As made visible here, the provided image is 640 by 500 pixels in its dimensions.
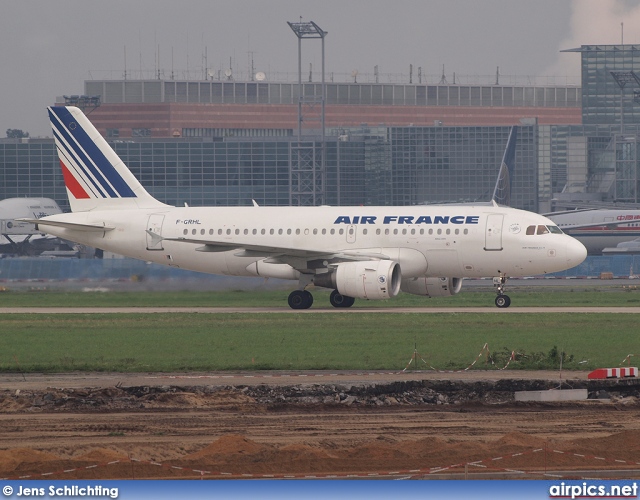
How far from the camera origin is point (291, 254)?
46875 mm

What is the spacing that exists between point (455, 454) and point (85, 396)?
30.0ft

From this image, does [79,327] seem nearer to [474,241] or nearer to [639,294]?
[474,241]

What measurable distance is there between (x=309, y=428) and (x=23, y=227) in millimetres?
123391

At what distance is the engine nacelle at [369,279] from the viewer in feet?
147

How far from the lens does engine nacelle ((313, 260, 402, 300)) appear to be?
147 feet

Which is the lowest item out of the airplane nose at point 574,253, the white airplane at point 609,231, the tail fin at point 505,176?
the airplane nose at point 574,253

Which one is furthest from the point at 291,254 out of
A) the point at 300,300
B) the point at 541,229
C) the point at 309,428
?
the point at 309,428

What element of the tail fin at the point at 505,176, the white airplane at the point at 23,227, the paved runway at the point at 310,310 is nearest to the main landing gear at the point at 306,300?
the paved runway at the point at 310,310

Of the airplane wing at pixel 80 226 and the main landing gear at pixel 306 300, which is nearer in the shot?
the main landing gear at pixel 306 300

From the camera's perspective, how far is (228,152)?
15788 centimetres

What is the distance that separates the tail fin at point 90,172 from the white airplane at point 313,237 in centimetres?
4

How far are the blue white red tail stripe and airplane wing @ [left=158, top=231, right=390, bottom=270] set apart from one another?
16.3 ft

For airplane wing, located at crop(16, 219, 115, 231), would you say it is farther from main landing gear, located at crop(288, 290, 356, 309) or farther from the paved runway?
main landing gear, located at crop(288, 290, 356, 309)

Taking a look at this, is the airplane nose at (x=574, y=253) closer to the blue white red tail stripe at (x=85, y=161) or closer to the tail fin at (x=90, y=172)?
the tail fin at (x=90, y=172)
